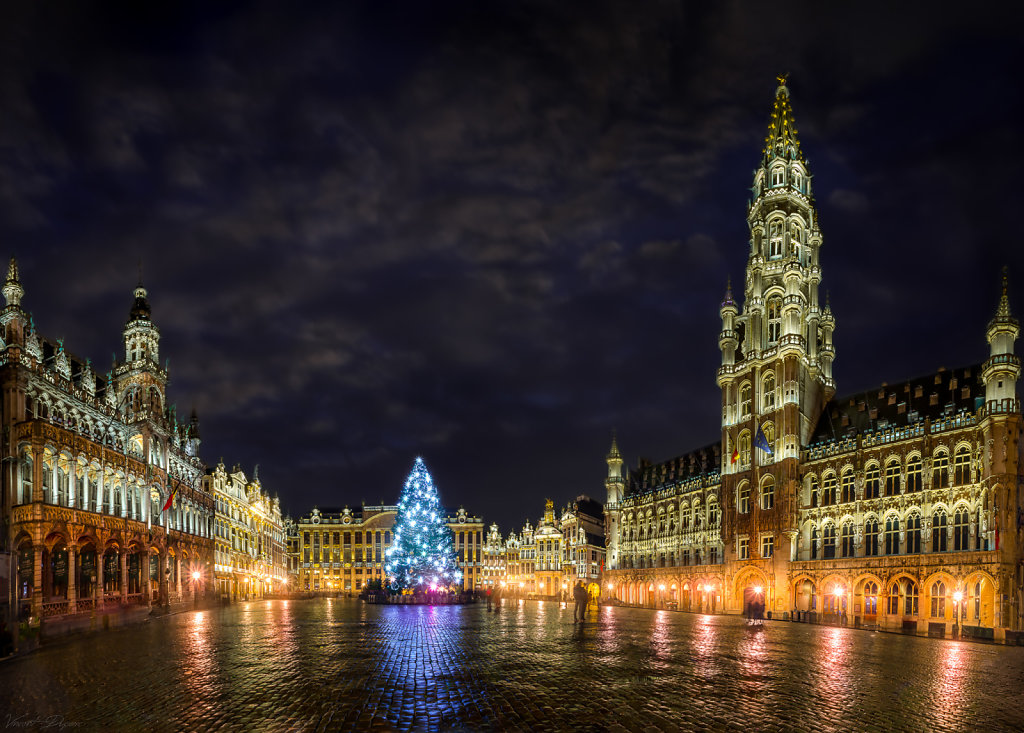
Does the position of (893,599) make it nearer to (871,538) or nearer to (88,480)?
(871,538)

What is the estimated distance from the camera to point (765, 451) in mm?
65250

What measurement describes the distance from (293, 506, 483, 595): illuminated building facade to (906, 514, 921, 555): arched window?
3977 inches

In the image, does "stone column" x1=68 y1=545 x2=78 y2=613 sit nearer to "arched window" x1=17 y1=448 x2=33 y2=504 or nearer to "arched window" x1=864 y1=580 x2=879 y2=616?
"arched window" x1=17 y1=448 x2=33 y2=504

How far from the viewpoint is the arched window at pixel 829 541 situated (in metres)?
58.3

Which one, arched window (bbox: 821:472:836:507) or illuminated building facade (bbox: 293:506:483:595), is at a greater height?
arched window (bbox: 821:472:836:507)

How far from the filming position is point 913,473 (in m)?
52.2

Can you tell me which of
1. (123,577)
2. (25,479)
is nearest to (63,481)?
(25,479)

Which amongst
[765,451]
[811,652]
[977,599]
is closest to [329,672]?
[811,652]

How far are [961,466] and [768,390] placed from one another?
20.1m

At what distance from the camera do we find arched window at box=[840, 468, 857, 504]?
5716cm

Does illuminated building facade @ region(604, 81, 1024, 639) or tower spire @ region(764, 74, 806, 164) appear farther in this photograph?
tower spire @ region(764, 74, 806, 164)

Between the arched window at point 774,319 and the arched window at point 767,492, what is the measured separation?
13307mm

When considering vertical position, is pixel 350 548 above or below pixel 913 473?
below

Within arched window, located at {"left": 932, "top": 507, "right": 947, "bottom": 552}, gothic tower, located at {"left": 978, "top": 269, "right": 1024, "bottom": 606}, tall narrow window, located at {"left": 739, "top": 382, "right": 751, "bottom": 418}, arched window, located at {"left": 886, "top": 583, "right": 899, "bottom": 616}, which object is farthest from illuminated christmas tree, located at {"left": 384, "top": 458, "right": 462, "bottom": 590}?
gothic tower, located at {"left": 978, "top": 269, "right": 1024, "bottom": 606}
